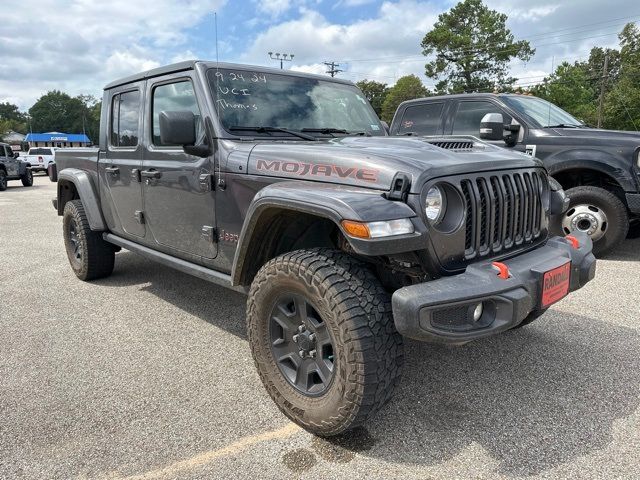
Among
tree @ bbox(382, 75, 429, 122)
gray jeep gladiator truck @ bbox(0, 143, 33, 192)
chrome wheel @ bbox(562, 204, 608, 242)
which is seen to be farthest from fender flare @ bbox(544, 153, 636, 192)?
tree @ bbox(382, 75, 429, 122)

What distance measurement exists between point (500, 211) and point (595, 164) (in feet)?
13.1

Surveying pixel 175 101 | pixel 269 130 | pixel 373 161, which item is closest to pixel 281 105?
pixel 269 130

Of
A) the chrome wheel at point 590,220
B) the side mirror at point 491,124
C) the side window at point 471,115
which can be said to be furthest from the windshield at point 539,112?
the side mirror at point 491,124

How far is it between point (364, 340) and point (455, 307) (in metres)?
0.40

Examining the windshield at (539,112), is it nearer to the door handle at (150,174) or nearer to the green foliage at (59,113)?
the door handle at (150,174)

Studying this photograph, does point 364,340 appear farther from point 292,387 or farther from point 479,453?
point 479,453

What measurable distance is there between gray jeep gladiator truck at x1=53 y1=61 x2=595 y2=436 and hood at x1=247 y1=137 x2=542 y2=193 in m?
0.01

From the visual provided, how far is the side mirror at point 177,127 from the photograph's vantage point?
9.22 ft

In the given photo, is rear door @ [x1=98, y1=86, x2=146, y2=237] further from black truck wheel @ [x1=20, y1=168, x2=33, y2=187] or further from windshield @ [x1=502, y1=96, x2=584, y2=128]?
black truck wheel @ [x1=20, y1=168, x2=33, y2=187]

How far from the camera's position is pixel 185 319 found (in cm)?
404

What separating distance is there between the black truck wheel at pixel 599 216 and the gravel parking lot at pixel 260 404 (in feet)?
5.17

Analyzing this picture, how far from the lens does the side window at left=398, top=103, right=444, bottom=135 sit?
6.99 meters

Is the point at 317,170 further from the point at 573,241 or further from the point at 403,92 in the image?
the point at 403,92

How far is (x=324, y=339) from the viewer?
236 centimetres
